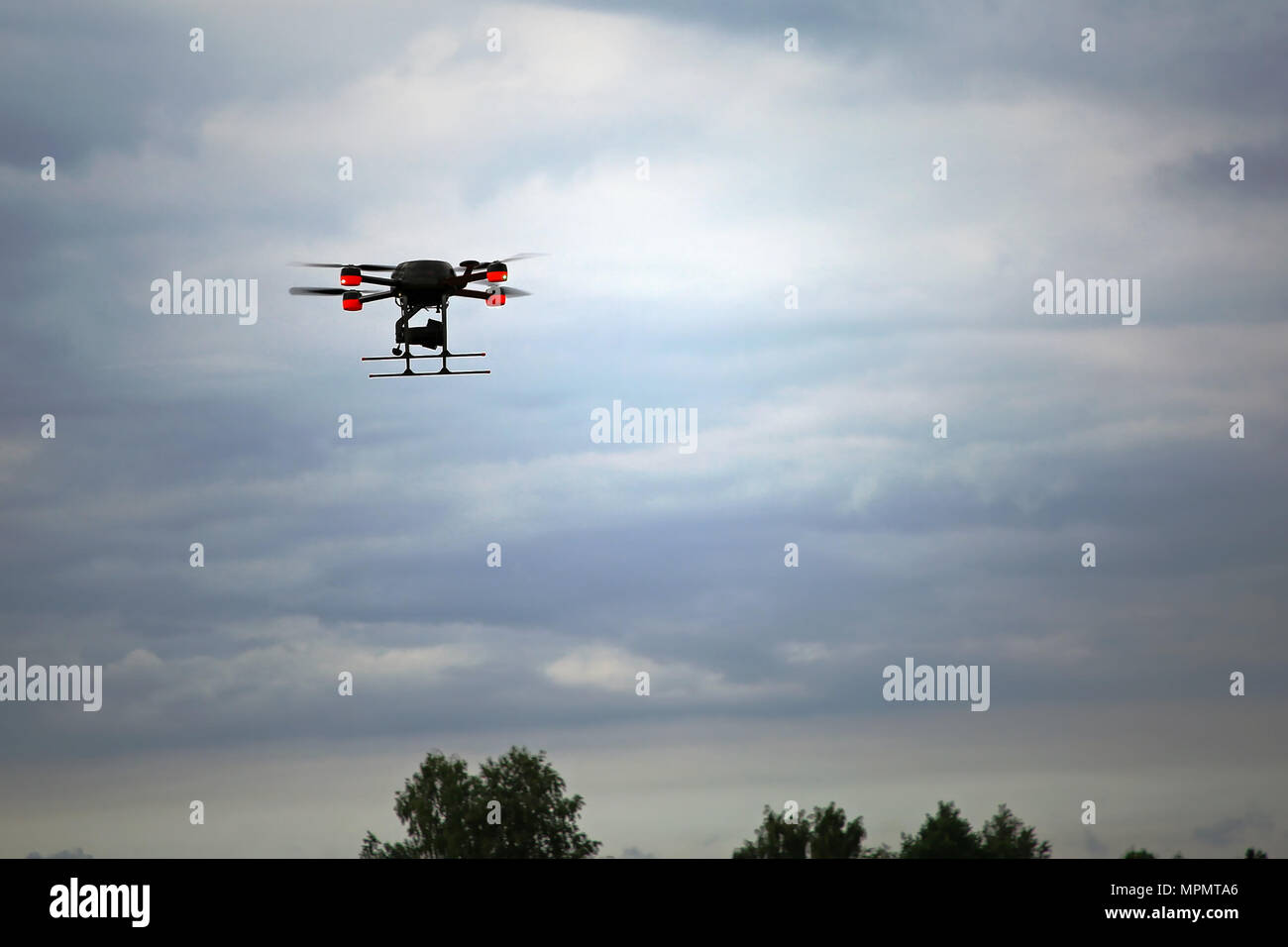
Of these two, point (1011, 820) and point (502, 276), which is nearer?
point (502, 276)

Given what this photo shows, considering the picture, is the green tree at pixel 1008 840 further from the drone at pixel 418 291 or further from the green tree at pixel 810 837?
the drone at pixel 418 291

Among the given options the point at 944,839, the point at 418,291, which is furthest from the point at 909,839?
the point at 418,291

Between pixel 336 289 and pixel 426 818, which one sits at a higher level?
pixel 336 289

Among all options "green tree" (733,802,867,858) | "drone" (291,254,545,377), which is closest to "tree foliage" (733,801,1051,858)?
"green tree" (733,802,867,858)
